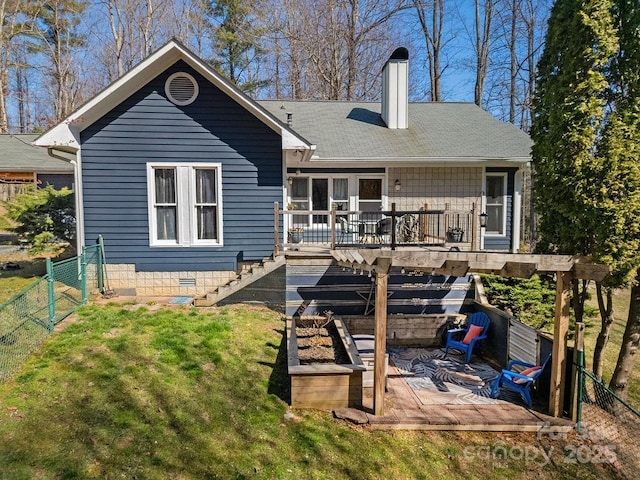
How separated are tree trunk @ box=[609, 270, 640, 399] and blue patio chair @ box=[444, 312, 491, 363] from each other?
80.2 inches

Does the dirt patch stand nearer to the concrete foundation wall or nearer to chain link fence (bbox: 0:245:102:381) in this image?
the concrete foundation wall

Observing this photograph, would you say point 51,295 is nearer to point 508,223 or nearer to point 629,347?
point 629,347

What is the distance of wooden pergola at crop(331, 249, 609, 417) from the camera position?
4.77 m

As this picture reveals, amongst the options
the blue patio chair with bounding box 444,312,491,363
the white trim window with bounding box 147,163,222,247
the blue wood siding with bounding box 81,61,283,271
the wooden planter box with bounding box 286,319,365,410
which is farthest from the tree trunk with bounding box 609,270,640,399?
the white trim window with bounding box 147,163,222,247

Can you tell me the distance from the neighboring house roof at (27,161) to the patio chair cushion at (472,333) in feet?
49.9

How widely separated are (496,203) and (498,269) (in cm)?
802

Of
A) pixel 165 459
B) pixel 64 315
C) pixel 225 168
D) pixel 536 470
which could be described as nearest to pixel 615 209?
pixel 536 470

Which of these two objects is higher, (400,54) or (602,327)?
(400,54)

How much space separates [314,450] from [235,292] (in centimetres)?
513

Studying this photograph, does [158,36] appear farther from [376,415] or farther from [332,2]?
[376,415]

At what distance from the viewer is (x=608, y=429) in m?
5.30

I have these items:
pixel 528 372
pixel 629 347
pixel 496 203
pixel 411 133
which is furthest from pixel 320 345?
pixel 411 133

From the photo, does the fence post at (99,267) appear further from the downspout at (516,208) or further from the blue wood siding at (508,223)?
the downspout at (516,208)

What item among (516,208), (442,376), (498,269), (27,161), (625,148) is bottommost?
(442,376)
